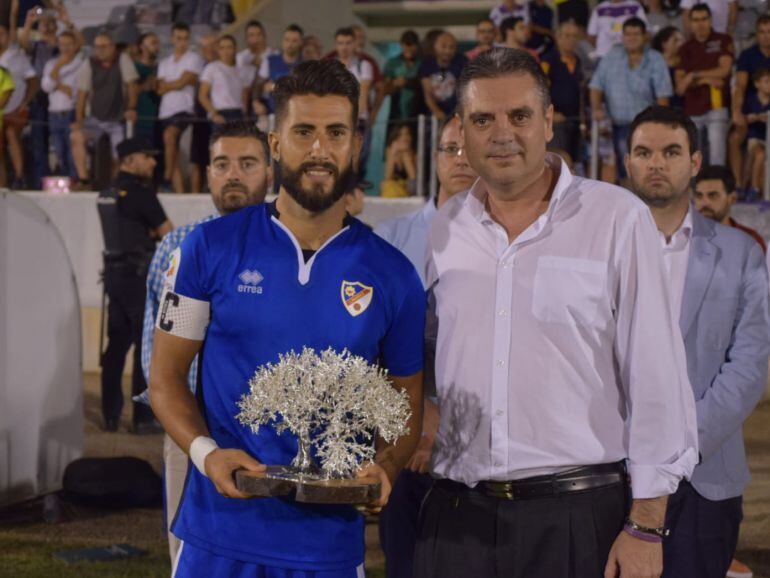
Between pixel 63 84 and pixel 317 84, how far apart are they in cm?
1316

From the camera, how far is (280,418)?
322cm

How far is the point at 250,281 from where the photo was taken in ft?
10.6

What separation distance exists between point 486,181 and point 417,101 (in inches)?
414

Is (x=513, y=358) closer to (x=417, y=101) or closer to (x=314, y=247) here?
(x=314, y=247)

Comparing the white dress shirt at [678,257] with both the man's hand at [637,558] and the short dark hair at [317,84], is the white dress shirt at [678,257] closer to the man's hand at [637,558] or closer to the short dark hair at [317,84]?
the man's hand at [637,558]

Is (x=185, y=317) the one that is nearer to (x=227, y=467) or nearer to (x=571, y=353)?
(x=227, y=467)

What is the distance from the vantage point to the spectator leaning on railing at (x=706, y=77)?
12.1 meters

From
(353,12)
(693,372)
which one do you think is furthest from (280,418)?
(353,12)

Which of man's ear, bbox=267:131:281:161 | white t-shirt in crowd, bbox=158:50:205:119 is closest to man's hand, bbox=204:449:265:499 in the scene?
man's ear, bbox=267:131:281:161

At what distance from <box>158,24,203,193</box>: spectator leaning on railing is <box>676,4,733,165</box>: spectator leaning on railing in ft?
18.2

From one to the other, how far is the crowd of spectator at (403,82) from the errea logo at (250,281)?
306 inches

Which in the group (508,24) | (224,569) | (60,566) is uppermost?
(508,24)

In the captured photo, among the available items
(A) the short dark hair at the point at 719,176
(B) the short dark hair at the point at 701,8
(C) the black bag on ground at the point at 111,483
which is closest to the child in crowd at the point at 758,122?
(B) the short dark hair at the point at 701,8

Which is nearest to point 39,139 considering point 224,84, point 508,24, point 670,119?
point 224,84
